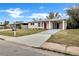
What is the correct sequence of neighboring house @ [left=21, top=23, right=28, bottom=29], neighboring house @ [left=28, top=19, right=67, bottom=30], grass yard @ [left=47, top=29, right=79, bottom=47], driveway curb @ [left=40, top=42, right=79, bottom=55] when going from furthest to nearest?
neighboring house @ [left=21, top=23, right=28, bottom=29], neighboring house @ [left=28, top=19, right=67, bottom=30], grass yard @ [left=47, top=29, right=79, bottom=47], driveway curb @ [left=40, top=42, right=79, bottom=55]

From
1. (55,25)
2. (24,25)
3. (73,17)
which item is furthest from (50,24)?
(24,25)

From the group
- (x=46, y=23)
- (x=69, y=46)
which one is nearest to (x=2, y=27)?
(x=46, y=23)

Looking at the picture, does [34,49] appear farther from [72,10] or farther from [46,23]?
[72,10]

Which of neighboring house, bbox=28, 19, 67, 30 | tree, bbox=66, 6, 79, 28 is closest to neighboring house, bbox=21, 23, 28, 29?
neighboring house, bbox=28, 19, 67, 30

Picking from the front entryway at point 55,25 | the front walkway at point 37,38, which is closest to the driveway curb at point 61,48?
the front walkway at point 37,38

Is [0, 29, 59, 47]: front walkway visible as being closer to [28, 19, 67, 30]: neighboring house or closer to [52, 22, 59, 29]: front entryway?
[52, 22, 59, 29]: front entryway

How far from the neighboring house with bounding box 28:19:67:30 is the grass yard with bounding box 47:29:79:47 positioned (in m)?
0.37

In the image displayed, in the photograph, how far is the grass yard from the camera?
12.2 m

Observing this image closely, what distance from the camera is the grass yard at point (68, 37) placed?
40.0 ft

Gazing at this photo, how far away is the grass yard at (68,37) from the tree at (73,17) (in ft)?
1.10

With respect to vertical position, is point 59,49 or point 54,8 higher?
point 54,8

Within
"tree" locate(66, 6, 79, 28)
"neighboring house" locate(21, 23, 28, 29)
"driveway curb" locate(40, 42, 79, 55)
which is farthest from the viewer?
"neighboring house" locate(21, 23, 28, 29)

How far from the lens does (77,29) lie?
40.4 feet

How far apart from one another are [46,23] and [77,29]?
1998mm
